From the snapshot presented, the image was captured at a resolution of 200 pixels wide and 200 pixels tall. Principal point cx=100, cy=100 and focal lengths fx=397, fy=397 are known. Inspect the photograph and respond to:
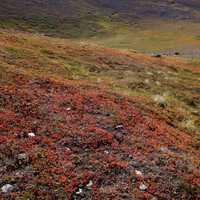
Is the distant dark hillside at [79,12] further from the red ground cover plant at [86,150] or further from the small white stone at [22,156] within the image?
the small white stone at [22,156]

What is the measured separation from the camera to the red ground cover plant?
45.6 ft

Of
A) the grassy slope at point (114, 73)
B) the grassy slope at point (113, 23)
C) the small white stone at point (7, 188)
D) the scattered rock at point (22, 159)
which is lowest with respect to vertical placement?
the grassy slope at point (113, 23)

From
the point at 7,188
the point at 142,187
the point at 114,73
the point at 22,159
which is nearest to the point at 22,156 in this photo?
the point at 22,159

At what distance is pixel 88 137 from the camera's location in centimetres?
1750

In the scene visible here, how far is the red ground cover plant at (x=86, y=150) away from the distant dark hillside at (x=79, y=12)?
72.0m

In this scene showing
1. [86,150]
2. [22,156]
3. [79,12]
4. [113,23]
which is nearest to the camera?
[22,156]

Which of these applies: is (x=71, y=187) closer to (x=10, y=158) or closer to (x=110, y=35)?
(x=10, y=158)

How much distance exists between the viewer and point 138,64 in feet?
141

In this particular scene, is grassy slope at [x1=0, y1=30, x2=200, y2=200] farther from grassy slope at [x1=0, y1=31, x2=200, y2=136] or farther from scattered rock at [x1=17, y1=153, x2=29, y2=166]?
grassy slope at [x1=0, y1=31, x2=200, y2=136]

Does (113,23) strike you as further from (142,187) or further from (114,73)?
(142,187)

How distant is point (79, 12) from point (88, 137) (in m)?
111

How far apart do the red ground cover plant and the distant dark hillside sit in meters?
72.0

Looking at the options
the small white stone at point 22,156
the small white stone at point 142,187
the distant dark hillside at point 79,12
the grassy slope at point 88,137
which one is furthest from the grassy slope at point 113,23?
the small white stone at point 142,187

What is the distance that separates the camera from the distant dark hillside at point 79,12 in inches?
3979
